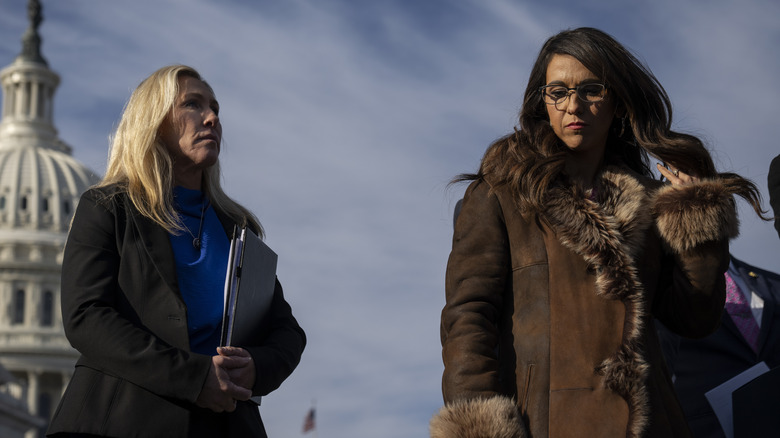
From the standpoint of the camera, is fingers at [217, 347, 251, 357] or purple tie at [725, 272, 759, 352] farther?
purple tie at [725, 272, 759, 352]

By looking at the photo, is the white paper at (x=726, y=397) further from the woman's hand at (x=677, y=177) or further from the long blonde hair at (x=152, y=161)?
the long blonde hair at (x=152, y=161)

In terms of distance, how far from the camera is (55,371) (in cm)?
7619

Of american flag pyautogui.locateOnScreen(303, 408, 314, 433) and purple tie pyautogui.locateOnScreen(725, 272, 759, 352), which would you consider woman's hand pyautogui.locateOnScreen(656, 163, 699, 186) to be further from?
american flag pyautogui.locateOnScreen(303, 408, 314, 433)

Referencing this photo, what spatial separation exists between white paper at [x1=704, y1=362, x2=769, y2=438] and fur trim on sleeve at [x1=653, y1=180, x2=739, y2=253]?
3.58 ft

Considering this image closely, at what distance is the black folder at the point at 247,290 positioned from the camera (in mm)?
3797

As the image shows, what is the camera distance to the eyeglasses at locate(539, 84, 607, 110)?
363 centimetres

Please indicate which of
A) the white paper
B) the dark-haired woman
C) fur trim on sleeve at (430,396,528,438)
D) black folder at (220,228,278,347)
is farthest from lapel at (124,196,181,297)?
the white paper

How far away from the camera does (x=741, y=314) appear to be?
5199 millimetres

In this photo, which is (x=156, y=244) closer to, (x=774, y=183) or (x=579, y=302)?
(x=579, y=302)

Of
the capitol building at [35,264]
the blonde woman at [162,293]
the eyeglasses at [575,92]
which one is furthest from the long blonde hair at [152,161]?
the capitol building at [35,264]

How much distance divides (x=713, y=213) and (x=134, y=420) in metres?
1.64

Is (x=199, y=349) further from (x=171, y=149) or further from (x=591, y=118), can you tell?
(x=591, y=118)

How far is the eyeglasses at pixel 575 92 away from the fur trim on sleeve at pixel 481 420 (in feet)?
2.85

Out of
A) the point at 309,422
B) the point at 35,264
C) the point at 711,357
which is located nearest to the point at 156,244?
the point at 711,357
